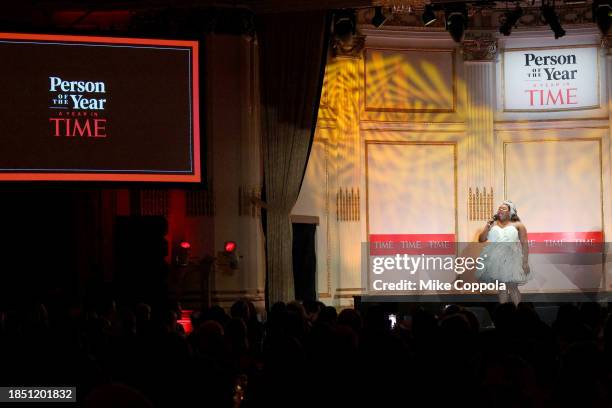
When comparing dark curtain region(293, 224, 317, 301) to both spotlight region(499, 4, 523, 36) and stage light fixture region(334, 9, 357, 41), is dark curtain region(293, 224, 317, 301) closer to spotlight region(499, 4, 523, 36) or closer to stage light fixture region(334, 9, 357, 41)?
stage light fixture region(334, 9, 357, 41)

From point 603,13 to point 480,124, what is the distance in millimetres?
2957

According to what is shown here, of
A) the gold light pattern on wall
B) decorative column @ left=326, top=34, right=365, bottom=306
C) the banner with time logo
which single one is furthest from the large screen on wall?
the banner with time logo

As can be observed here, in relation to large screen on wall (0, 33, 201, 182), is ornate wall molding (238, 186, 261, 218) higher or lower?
lower

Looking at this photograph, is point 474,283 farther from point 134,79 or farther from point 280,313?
point 280,313

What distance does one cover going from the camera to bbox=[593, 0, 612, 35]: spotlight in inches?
461

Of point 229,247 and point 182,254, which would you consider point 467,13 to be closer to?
point 229,247

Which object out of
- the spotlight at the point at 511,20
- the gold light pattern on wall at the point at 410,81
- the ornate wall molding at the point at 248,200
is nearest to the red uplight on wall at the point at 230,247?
the ornate wall molding at the point at 248,200

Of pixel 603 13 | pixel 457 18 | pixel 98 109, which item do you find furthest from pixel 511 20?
pixel 98 109

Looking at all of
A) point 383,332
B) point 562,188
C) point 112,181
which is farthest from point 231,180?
point 383,332

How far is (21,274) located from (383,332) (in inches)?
299

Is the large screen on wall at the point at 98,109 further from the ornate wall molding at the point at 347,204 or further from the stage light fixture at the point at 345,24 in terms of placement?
the ornate wall molding at the point at 347,204

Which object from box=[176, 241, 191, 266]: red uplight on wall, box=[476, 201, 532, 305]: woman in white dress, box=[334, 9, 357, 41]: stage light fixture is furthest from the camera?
box=[476, 201, 532, 305]: woman in white dress

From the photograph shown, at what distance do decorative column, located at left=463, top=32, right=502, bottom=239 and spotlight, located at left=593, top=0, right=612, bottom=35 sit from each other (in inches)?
97.5

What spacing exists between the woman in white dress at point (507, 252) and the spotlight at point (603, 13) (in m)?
2.68
